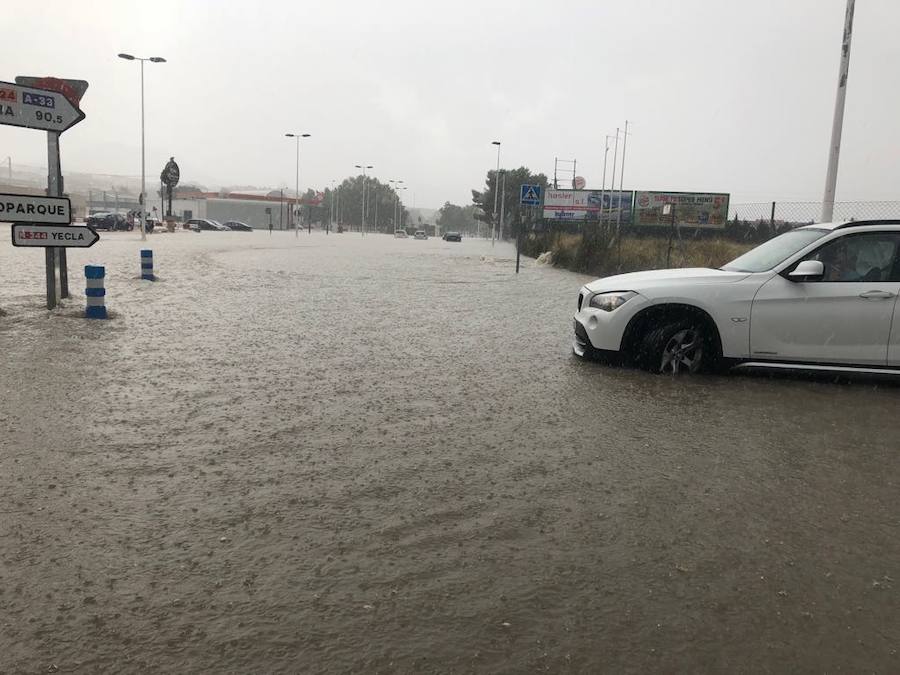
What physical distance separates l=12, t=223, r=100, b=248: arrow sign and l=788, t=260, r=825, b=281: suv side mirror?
28.1ft

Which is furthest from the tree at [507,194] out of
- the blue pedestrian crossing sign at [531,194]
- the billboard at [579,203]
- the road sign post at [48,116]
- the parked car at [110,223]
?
the road sign post at [48,116]

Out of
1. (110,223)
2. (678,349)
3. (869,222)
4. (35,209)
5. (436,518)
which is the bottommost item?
(436,518)

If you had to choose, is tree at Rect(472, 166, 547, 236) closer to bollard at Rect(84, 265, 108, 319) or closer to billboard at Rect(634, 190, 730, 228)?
billboard at Rect(634, 190, 730, 228)

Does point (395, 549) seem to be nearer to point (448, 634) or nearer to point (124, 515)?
point (448, 634)

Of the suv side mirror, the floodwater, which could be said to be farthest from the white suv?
the floodwater

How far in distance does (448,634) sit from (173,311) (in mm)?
9541

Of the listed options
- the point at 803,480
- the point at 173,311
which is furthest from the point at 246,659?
the point at 173,311

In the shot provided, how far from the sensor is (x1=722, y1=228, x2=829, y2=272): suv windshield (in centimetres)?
714

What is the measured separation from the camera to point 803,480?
14.5ft

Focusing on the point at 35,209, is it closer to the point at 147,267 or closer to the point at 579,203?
the point at 147,267

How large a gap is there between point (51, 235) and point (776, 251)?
9.22m

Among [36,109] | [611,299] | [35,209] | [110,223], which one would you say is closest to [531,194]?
[36,109]

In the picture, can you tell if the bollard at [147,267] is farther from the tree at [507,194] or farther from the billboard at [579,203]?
the tree at [507,194]

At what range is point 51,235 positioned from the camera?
1012 cm
